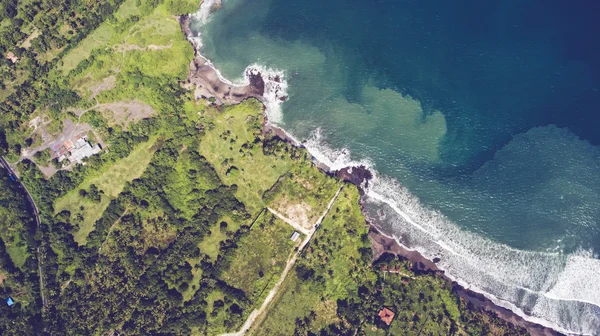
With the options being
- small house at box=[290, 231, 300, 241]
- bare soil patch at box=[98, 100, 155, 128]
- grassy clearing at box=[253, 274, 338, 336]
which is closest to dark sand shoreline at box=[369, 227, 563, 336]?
grassy clearing at box=[253, 274, 338, 336]

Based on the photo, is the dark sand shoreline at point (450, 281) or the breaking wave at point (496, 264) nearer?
the dark sand shoreline at point (450, 281)

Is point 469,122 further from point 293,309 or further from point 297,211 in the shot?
point 293,309

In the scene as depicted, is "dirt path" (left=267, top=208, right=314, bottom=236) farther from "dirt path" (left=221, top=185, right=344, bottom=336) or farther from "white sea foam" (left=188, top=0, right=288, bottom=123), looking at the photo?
"white sea foam" (left=188, top=0, right=288, bottom=123)

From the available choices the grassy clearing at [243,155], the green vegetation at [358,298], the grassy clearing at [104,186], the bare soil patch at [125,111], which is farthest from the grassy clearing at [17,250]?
the green vegetation at [358,298]

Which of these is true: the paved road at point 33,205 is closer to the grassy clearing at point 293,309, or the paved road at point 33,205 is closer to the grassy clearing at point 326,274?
the grassy clearing at point 293,309

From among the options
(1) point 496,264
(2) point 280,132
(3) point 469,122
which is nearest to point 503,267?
(1) point 496,264

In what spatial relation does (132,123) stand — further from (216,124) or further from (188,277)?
(188,277)
